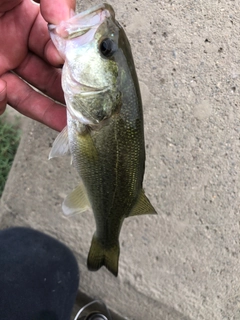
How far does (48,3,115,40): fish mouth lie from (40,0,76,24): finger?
31mm

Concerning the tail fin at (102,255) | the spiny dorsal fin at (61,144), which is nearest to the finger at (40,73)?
the spiny dorsal fin at (61,144)

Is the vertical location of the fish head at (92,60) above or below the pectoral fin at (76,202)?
above

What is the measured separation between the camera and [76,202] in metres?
1.52

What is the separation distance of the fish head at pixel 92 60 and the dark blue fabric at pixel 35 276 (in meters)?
1.02

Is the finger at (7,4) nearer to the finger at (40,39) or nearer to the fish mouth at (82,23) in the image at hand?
the finger at (40,39)

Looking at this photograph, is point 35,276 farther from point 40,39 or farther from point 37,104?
point 40,39

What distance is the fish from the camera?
1.17 metres

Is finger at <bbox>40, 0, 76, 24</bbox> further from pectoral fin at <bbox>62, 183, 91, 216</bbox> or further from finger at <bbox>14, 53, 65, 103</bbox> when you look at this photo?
pectoral fin at <bbox>62, 183, 91, 216</bbox>

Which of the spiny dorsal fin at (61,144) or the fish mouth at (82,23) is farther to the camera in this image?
the spiny dorsal fin at (61,144)

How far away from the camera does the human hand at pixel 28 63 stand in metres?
1.42

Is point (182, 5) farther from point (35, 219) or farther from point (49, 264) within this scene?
point (49, 264)

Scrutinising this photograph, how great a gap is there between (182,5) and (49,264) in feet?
5.18

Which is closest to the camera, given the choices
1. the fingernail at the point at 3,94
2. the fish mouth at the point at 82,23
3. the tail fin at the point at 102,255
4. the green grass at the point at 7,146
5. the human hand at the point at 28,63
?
the fish mouth at the point at 82,23

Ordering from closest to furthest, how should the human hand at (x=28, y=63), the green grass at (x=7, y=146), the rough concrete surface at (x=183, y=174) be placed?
the human hand at (x=28, y=63), the rough concrete surface at (x=183, y=174), the green grass at (x=7, y=146)
